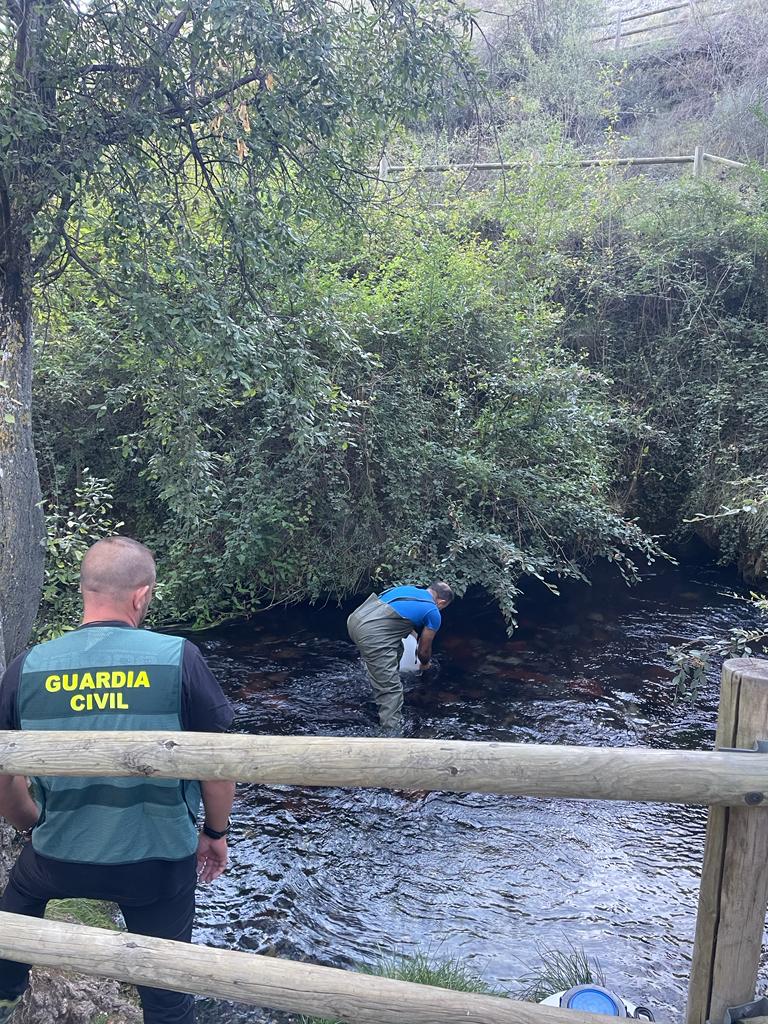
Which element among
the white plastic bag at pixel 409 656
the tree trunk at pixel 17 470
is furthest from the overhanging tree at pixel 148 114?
the white plastic bag at pixel 409 656

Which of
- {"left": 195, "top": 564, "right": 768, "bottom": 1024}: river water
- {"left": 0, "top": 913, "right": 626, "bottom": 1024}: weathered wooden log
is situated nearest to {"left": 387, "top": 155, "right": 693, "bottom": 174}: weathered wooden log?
{"left": 195, "top": 564, "right": 768, "bottom": 1024}: river water

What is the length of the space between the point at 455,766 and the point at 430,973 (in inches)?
98.1

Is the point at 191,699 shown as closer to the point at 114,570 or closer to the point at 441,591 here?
the point at 114,570

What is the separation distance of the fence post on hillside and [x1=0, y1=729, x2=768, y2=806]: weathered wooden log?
150 millimetres

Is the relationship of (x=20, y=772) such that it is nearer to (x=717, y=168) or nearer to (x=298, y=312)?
(x=298, y=312)

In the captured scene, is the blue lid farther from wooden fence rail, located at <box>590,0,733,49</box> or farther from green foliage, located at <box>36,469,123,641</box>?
wooden fence rail, located at <box>590,0,733,49</box>

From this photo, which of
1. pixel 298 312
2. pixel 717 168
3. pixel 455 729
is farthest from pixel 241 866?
pixel 717 168

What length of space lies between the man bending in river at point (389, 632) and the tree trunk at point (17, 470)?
312 cm

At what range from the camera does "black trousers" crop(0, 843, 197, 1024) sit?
2545mm

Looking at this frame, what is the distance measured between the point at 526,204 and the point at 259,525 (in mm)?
6926

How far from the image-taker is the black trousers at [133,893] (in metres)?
2.54

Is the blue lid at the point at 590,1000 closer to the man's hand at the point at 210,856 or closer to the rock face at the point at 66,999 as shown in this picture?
the man's hand at the point at 210,856

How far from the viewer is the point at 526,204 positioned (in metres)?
12.5

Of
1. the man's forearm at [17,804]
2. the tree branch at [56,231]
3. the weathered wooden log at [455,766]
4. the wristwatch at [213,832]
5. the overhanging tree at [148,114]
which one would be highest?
the overhanging tree at [148,114]
